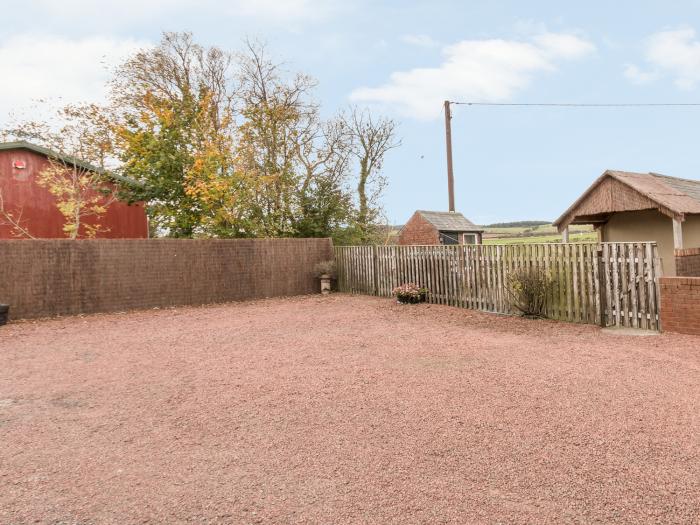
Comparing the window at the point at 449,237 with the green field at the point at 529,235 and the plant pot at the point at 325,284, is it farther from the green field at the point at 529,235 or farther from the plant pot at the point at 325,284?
the plant pot at the point at 325,284

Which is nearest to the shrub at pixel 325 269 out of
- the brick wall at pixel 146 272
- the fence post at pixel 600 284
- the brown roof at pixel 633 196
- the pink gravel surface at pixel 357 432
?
the brick wall at pixel 146 272

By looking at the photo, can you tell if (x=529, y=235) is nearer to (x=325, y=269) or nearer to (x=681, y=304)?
(x=325, y=269)

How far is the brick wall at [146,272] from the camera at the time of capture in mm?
10773

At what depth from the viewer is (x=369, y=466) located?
301cm

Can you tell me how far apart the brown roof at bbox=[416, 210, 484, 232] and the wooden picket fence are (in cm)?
1191

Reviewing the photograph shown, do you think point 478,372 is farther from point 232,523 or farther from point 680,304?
point 680,304

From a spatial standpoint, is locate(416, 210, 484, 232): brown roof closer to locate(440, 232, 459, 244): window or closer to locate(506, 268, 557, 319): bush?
locate(440, 232, 459, 244): window

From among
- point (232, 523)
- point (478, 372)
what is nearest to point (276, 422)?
point (232, 523)

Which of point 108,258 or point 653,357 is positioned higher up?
point 108,258

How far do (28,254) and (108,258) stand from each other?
1771mm

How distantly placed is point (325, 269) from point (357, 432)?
41.2 feet

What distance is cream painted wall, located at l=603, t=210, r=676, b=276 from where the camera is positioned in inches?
519

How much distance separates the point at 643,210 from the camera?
535 inches

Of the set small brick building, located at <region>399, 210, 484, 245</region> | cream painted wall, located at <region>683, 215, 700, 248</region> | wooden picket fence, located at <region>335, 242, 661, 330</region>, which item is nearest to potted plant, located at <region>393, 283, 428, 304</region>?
wooden picket fence, located at <region>335, 242, 661, 330</region>
